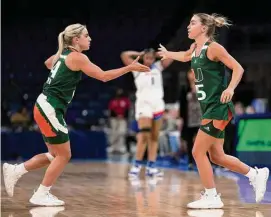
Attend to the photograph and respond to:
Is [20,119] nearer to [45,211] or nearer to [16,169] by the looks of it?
[16,169]

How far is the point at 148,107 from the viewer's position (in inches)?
415

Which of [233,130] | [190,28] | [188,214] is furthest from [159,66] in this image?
[188,214]

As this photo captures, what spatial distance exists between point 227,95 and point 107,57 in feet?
39.1

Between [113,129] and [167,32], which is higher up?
[167,32]

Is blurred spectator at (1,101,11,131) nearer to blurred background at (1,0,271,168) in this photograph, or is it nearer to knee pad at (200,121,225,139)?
blurred background at (1,0,271,168)

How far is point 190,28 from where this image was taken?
6738 mm

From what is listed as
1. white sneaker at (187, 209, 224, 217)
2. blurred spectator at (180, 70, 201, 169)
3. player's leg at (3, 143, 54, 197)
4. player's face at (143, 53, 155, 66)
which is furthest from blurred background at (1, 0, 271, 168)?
white sneaker at (187, 209, 224, 217)

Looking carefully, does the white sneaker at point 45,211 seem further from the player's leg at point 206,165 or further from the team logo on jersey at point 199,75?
the team logo on jersey at point 199,75

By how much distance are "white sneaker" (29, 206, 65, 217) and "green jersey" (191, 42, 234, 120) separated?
1.50m

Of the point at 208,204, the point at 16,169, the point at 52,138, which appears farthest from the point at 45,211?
the point at 208,204

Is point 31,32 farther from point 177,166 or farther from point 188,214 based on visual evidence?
point 188,214

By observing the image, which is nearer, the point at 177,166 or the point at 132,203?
the point at 132,203

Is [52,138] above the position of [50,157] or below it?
above

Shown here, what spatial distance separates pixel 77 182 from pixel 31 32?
8911 millimetres
